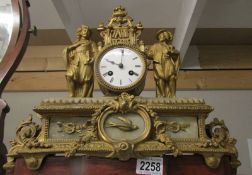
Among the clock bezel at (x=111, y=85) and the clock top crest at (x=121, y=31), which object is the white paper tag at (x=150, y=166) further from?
the clock top crest at (x=121, y=31)

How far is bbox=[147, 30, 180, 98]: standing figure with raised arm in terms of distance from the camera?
3.82 ft

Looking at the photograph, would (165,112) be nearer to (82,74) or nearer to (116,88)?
(116,88)

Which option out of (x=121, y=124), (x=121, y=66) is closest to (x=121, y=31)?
(x=121, y=66)

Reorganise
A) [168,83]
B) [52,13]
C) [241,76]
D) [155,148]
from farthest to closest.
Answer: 1. [241,76]
2. [52,13]
3. [168,83]
4. [155,148]

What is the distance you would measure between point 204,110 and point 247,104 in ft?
2.80

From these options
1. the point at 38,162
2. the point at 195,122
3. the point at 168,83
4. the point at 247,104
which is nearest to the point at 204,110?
the point at 195,122

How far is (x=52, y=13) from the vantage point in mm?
1776

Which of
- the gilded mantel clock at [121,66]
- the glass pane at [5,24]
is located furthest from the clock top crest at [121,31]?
the glass pane at [5,24]

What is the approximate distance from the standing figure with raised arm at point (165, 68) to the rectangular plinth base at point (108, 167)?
212 mm

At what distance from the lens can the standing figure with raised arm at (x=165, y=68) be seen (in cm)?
116

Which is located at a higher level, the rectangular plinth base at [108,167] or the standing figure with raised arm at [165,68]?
the standing figure with raised arm at [165,68]

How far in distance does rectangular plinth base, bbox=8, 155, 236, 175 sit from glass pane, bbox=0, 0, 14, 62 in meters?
0.35

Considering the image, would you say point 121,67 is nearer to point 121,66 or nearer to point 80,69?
point 121,66

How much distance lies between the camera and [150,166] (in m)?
1.02
